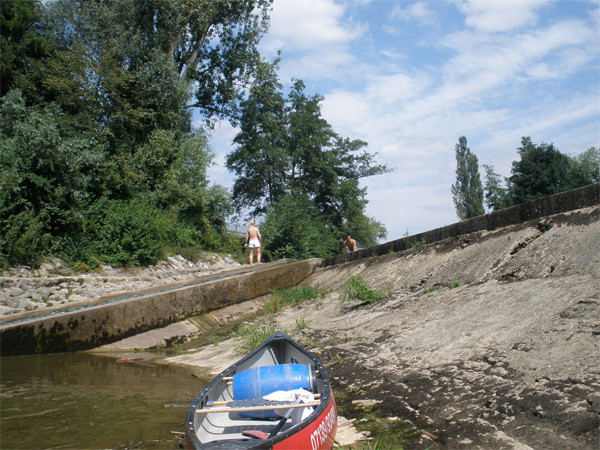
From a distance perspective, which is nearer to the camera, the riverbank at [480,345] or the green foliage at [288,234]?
the riverbank at [480,345]

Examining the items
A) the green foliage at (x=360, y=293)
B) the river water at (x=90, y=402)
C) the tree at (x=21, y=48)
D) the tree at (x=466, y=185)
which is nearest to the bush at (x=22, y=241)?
the river water at (x=90, y=402)

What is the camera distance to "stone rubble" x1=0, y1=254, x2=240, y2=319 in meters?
11.8

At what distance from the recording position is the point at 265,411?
418 cm

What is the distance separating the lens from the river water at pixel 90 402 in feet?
14.0

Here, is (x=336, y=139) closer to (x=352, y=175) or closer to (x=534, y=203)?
(x=352, y=175)

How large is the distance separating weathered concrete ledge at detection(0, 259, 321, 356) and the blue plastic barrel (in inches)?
199

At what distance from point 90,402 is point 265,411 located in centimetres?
248

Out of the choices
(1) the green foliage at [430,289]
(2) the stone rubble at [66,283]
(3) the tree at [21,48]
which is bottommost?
(1) the green foliage at [430,289]

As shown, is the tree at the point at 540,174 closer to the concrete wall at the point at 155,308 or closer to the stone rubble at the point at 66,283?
the stone rubble at the point at 66,283

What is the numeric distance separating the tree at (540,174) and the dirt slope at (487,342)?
114ft

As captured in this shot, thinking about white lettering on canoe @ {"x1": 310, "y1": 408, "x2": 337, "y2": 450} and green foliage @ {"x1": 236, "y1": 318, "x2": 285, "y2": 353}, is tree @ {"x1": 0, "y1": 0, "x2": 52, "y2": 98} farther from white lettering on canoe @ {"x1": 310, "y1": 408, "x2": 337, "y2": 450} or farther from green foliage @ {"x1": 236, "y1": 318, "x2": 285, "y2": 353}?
white lettering on canoe @ {"x1": 310, "y1": 408, "x2": 337, "y2": 450}

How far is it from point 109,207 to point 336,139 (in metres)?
20.9

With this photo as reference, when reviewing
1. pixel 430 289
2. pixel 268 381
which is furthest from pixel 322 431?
pixel 430 289

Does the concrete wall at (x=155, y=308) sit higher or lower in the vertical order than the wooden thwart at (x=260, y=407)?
higher
